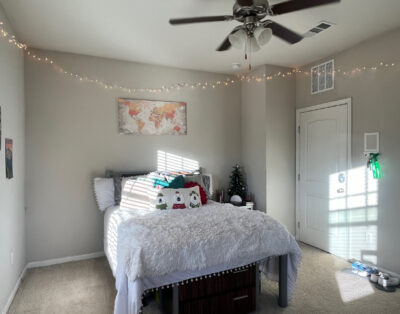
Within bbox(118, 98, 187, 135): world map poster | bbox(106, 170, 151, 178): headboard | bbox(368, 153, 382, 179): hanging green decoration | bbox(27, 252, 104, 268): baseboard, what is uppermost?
bbox(118, 98, 187, 135): world map poster

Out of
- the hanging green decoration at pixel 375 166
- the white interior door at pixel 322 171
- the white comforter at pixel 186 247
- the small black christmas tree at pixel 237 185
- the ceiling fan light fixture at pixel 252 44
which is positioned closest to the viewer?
the white comforter at pixel 186 247

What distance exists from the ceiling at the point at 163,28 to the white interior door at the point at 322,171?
873 mm

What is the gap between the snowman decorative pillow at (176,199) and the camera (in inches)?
122

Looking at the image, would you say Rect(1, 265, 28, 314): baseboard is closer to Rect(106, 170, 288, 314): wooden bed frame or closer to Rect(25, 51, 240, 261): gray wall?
Rect(25, 51, 240, 261): gray wall

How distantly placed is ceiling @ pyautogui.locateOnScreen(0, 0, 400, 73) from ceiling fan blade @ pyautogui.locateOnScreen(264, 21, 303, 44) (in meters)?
0.53

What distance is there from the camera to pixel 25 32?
10.1 feet

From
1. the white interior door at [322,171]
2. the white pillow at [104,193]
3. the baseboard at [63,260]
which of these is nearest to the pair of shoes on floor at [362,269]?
the white interior door at [322,171]

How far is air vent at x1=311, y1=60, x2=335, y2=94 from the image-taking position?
3.82 metres

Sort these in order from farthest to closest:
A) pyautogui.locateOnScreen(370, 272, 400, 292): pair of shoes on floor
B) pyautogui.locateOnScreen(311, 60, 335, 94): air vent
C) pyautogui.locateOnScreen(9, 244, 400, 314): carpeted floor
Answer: pyautogui.locateOnScreen(311, 60, 335, 94): air vent, pyautogui.locateOnScreen(370, 272, 400, 292): pair of shoes on floor, pyautogui.locateOnScreen(9, 244, 400, 314): carpeted floor

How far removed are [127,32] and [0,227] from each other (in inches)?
90.0

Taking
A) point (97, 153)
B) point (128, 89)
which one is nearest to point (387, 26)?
point (128, 89)

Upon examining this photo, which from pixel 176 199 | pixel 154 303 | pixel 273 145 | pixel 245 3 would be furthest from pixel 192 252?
pixel 273 145

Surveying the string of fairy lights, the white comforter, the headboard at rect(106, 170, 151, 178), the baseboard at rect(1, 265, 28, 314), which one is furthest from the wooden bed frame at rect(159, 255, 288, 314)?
the string of fairy lights

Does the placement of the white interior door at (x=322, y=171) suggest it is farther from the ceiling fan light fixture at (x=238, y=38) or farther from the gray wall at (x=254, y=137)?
the ceiling fan light fixture at (x=238, y=38)
